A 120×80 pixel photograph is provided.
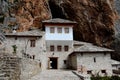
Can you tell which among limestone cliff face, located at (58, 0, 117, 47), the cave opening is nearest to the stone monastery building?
limestone cliff face, located at (58, 0, 117, 47)

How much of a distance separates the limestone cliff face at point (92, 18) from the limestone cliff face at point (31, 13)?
404 cm

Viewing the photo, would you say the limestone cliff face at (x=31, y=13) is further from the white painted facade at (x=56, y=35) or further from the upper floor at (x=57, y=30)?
the white painted facade at (x=56, y=35)

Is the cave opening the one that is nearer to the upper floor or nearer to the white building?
the upper floor

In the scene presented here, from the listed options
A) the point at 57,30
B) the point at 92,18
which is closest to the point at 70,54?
the point at 57,30

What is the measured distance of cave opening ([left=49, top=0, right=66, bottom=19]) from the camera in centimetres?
3903

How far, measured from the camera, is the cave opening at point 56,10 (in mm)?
39031

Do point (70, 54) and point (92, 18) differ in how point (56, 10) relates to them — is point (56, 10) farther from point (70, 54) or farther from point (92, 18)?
point (70, 54)

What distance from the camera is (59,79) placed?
17625mm

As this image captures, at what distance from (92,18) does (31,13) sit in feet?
37.6

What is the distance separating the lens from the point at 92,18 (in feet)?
127

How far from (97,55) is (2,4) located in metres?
18.4

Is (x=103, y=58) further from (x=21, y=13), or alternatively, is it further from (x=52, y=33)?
(x=21, y=13)

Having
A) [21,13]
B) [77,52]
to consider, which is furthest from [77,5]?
[77,52]

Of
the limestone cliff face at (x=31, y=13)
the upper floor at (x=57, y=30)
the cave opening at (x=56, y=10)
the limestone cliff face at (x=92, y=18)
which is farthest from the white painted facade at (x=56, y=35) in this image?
the cave opening at (x=56, y=10)
